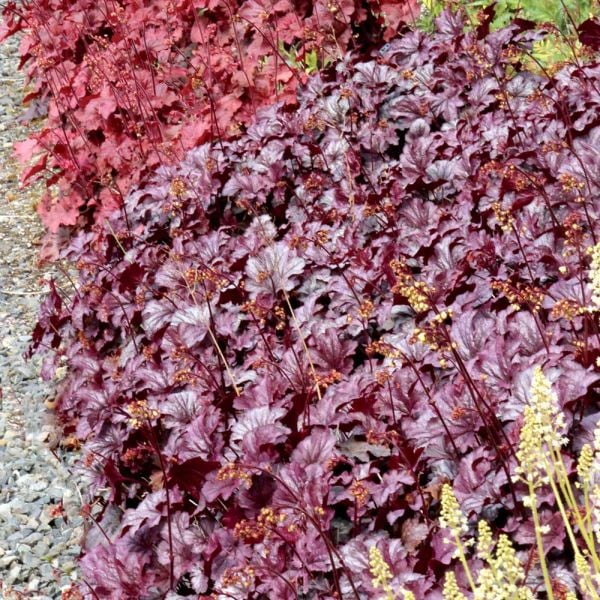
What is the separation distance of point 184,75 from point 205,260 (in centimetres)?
180

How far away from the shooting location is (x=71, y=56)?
6.29 meters

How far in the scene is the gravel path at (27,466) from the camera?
3.28 metres

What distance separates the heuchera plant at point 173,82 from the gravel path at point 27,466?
1.12ft

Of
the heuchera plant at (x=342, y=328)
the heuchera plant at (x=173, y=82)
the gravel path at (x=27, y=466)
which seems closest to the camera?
the heuchera plant at (x=342, y=328)

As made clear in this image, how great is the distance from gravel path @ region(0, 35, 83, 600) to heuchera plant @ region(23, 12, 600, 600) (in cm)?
15

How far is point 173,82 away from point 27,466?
257 cm

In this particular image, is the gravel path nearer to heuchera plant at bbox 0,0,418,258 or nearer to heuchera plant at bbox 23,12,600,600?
heuchera plant at bbox 23,12,600,600

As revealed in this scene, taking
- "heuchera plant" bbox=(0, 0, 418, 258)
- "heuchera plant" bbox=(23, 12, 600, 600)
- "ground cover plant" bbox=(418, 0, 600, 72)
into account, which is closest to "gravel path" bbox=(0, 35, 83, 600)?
"heuchera plant" bbox=(23, 12, 600, 600)

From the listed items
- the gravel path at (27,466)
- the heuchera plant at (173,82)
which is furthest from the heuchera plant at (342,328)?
the heuchera plant at (173,82)

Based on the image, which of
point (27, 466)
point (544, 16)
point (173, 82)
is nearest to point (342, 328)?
point (27, 466)

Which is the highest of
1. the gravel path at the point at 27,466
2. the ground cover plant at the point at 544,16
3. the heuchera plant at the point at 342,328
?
the ground cover plant at the point at 544,16

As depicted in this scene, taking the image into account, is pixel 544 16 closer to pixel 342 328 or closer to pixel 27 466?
pixel 342 328

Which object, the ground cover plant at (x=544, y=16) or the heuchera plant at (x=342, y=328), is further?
the ground cover plant at (x=544, y=16)

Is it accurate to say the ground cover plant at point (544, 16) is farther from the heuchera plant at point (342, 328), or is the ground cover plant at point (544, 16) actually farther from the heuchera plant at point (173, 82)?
the heuchera plant at point (173, 82)
